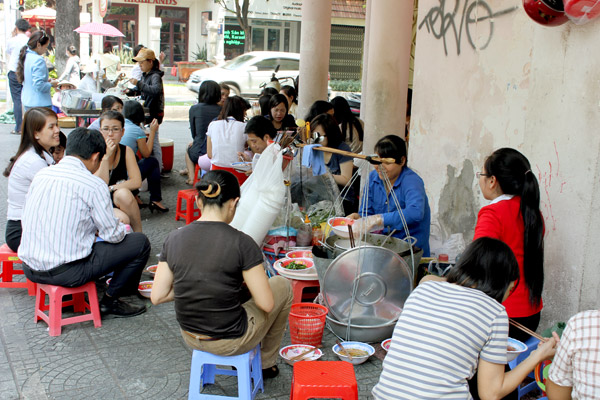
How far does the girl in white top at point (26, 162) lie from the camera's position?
4.59 meters

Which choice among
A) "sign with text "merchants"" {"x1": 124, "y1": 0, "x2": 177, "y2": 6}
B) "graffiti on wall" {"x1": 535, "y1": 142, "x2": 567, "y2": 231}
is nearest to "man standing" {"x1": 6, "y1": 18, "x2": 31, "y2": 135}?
"graffiti on wall" {"x1": 535, "y1": 142, "x2": 567, "y2": 231}

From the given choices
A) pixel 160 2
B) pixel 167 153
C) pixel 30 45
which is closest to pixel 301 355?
pixel 167 153

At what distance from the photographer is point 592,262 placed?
11.5ft

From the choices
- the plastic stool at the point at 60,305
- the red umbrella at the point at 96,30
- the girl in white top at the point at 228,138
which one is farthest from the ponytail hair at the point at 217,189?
the red umbrella at the point at 96,30

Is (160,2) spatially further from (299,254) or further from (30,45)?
(299,254)

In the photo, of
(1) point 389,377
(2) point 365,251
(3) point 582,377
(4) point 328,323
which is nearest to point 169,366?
(4) point 328,323

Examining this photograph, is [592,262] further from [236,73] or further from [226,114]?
[236,73]

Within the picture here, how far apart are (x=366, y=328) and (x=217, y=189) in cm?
148

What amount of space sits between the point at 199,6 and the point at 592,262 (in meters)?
26.4

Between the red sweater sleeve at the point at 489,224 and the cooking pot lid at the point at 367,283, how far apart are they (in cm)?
69

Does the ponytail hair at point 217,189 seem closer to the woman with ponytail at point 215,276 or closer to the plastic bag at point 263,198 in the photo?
the woman with ponytail at point 215,276

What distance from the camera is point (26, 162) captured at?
4.59 m

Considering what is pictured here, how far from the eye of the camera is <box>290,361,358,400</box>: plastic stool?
285 centimetres

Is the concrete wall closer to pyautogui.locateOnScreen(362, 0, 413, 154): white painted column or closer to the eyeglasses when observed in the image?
pyautogui.locateOnScreen(362, 0, 413, 154): white painted column
